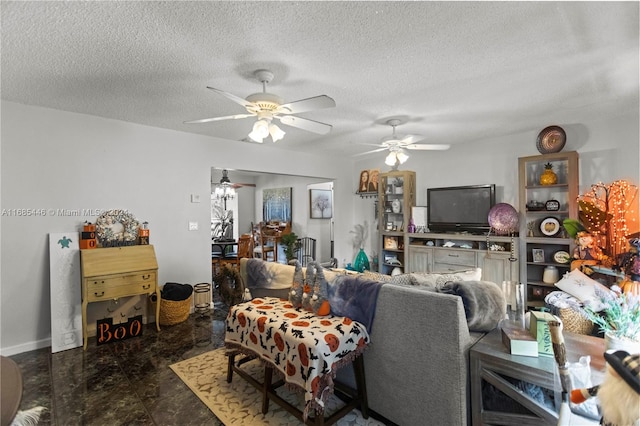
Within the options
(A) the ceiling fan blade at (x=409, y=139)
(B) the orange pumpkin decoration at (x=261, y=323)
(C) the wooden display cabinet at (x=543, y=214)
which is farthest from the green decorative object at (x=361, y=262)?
(B) the orange pumpkin decoration at (x=261, y=323)

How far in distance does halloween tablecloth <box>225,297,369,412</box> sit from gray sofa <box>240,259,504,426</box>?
198 millimetres

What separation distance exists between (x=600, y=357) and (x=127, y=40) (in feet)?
10.4

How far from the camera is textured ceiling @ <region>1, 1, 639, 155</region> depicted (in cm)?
173

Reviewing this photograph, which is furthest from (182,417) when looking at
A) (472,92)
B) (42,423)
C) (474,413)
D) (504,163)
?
(504,163)

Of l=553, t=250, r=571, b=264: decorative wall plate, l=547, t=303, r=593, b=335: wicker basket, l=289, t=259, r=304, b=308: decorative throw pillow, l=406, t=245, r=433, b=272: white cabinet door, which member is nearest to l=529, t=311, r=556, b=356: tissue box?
l=547, t=303, r=593, b=335: wicker basket

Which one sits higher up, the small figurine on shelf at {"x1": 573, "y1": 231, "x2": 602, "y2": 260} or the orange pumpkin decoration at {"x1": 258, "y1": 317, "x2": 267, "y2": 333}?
the small figurine on shelf at {"x1": 573, "y1": 231, "x2": 602, "y2": 260}

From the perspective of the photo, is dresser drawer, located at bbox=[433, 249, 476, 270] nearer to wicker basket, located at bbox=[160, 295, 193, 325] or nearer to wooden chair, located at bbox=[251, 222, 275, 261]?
wicker basket, located at bbox=[160, 295, 193, 325]

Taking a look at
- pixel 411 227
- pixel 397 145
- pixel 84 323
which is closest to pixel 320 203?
pixel 411 227

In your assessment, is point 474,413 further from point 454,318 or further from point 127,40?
point 127,40

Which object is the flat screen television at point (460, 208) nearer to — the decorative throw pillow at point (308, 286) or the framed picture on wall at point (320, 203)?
the framed picture on wall at point (320, 203)

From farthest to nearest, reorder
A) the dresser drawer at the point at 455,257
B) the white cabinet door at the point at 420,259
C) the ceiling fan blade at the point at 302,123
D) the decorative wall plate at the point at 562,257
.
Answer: the white cabinet door at the point at 420,259
the dresser drawer at the point at 455,257
the decorative wall plate at the point at 562,257
the ceiling fan blade at the point at 302,123

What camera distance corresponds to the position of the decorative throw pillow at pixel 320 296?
2.22 m

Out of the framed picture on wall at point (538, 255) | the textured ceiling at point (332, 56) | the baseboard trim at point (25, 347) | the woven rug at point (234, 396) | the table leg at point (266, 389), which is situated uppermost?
the textured ceiling at point (332, 56)

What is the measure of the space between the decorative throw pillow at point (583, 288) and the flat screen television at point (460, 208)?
1488 mm
